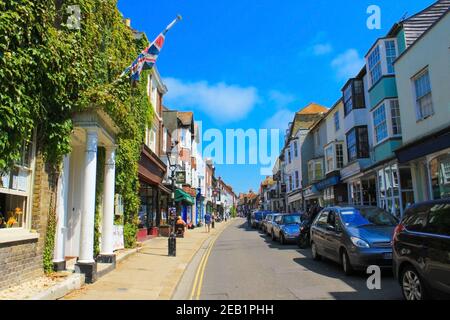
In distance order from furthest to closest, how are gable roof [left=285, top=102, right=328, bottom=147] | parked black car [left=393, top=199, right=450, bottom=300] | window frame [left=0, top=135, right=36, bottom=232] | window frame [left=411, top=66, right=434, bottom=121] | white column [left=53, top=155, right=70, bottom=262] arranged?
gable roof [left=285, top=102, right=328, bottom=147]
window frame [left=411, top=66, right=434, bottom=121]
white column [left=53, top=155, right=70, bottom=262]
window frame [left=0, top=135, right=36, bottom=232]
parked black car [left=393, top=199, right=450, bottom=300]

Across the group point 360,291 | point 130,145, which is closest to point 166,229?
point 130,145

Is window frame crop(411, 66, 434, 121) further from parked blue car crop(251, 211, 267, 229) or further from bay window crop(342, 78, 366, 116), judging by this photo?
parked blue car crop(251, 211, 267, 229)

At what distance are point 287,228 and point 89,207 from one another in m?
12.0

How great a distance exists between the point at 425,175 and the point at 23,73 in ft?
47.9

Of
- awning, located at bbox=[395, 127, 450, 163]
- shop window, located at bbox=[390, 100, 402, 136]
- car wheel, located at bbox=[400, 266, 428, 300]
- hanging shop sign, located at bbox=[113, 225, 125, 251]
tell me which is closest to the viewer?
car wheel, located at bbox=[400, 266, 428, 300]

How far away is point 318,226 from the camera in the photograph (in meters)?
13.0

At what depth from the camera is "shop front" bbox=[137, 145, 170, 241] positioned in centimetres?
2112

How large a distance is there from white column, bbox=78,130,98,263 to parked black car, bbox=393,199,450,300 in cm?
672

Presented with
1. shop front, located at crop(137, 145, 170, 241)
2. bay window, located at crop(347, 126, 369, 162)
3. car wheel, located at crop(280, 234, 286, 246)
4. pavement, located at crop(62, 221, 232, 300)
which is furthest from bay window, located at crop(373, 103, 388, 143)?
shop front, located at crop(137, 145, 170, 241)

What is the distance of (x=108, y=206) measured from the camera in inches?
479

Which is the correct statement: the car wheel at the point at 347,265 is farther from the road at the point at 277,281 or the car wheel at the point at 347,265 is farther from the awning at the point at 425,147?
the awning at the point at 425,147

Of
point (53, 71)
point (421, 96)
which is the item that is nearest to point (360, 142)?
point (421, 96)

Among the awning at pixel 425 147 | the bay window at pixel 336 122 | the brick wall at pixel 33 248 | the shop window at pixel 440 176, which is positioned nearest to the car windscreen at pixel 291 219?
the awning at pixel 425 147
